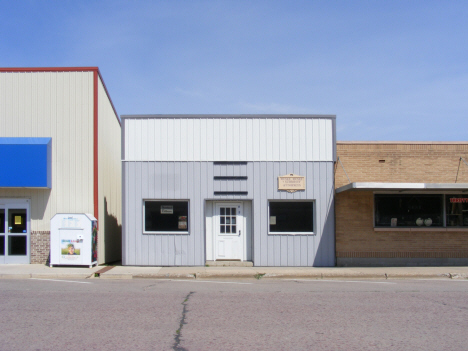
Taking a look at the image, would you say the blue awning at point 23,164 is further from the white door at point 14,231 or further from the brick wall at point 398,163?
the brick wall at point 398,163

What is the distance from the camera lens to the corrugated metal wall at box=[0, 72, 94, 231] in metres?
15.8

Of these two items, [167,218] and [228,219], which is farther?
[228,219]

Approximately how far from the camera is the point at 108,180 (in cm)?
1802

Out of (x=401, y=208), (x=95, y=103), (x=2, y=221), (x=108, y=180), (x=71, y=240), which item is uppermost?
(x=95, y=103)

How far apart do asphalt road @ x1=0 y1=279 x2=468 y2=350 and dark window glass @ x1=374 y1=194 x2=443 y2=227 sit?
407 cm

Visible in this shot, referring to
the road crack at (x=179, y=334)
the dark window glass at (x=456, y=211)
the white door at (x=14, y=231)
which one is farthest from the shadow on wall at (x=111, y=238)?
the dark window glass at (x=456, y=211)

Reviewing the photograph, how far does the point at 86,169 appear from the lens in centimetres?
1577

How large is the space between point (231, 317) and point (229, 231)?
8138 mm

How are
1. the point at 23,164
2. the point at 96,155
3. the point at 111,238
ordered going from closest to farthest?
1. the point at 23,164
2. the point at 96,155
3. the point at 111,238

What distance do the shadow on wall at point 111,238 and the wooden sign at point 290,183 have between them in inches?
257

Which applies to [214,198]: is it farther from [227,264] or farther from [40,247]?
[40,247]

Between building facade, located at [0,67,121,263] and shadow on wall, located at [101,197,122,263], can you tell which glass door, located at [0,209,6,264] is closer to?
building facade, located at [0,67,121,263]

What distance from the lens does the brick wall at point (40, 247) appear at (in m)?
15.7

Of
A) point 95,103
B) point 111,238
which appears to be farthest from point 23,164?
point 111,238
